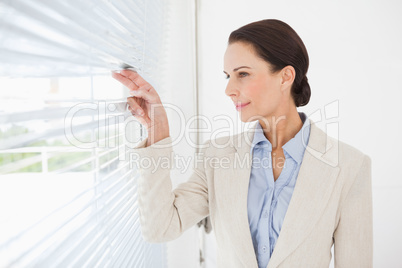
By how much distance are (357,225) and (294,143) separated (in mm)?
380

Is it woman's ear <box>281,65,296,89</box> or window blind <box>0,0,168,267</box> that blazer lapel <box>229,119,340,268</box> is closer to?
woman's ear <box>281,65,296,89</box>

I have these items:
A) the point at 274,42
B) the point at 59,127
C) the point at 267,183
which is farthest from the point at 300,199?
the point at 59,127

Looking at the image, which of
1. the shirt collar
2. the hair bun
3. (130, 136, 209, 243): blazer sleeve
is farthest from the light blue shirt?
(130, 136, 209, 243): blazer sleeve

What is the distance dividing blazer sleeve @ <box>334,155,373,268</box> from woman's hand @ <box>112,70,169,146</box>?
740 mm

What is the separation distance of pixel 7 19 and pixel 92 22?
265 mm

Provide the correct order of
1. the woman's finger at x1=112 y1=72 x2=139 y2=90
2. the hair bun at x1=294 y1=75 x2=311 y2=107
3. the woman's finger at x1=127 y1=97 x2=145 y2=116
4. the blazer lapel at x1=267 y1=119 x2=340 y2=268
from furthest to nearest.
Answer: the hair bun at x1=294 y1=75 x2=311 y2=107, the blazer lapel at x1=267 y1=119 x2=340 y2=268, the woman's finger at x1=127 y1=97 x2=145 y2=116, the woman's finger at x1=112 y1=72 x2=139 y2=90

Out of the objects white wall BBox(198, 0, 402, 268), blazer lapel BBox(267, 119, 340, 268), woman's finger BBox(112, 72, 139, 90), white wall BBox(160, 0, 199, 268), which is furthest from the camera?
white wall BBox(198, 0, 402, 268)

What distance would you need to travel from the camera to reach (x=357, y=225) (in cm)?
102

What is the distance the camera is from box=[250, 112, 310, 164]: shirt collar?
1123 mm

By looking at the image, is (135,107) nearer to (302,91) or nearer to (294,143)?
(294,143)

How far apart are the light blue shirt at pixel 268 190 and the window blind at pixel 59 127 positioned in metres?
0.49

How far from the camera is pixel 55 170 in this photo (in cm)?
49

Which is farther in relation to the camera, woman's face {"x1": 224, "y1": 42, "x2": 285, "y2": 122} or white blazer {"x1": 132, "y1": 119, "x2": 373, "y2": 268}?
woman's face {"x1": 224, "y1": 42, "x2": 285, "y2": 122}

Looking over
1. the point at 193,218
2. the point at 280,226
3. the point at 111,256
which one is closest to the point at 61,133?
the point at 111,256
